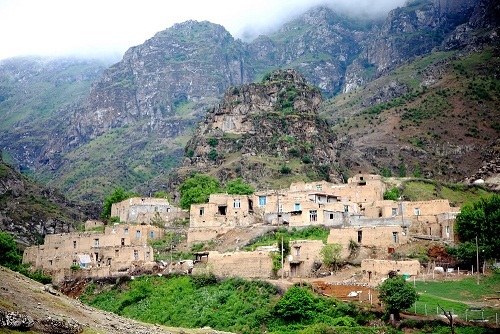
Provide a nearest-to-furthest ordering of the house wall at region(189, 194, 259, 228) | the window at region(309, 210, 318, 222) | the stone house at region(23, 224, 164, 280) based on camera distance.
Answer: the stone house at region(23, 224, 164, 280) → the window at region(309, 210, 318, 222) → the house wall at region(189, 194, 259, 228)

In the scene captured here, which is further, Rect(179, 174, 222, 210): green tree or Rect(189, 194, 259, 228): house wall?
Rect(179, 174, 222, 210): green tree

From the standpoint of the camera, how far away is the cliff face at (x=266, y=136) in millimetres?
132250

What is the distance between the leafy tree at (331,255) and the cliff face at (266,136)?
2246 inches

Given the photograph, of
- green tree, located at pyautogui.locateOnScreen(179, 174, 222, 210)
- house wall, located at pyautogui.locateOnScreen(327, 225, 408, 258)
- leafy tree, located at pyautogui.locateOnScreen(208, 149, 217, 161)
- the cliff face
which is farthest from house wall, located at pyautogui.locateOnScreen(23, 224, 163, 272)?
leafy tree, located at pyautogui.locateOnScreen(208, 149, 217, 161)

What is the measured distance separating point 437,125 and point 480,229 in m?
94.7

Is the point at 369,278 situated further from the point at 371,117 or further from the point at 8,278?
the point at 371,117

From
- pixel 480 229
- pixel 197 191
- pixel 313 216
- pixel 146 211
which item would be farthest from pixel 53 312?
pixel 197 191

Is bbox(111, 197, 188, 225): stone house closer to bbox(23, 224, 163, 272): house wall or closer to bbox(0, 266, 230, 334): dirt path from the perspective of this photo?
bbox(23, 224, 163, 272): house wall

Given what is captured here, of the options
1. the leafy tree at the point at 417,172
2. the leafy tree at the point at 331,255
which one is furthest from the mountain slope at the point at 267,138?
the leafy tree at the point at 331,255

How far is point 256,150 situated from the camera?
139 meters

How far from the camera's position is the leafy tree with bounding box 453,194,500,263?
62812 mm

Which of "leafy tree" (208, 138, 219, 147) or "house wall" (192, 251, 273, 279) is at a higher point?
"leafy tree" (208, 138, 219, 147)

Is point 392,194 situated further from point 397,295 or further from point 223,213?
point 397,295

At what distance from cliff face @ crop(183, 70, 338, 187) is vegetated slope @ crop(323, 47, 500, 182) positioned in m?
9.71
